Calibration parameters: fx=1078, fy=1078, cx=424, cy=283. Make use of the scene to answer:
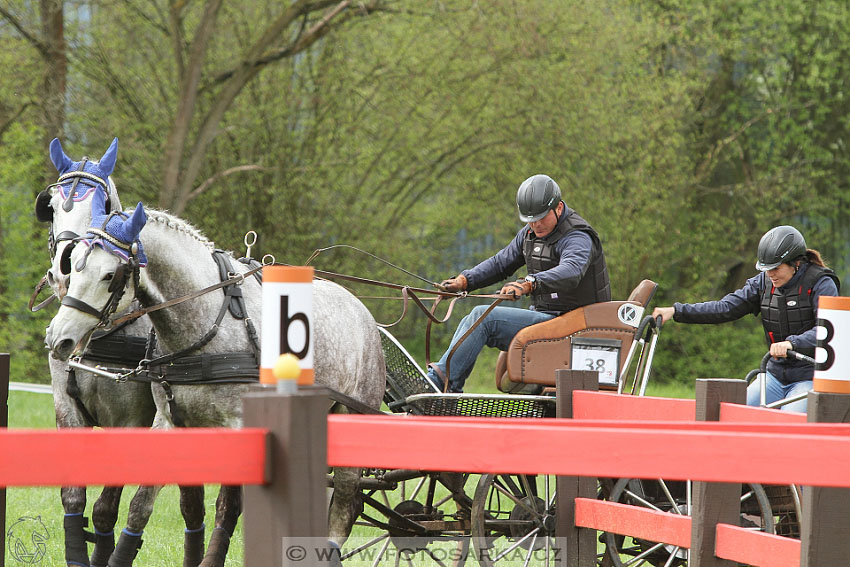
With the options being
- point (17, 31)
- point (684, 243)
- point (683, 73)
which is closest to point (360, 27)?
point (17, 31)

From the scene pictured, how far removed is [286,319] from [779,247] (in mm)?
3919

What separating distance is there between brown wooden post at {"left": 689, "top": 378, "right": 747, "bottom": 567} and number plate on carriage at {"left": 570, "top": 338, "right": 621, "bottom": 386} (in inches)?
64.4

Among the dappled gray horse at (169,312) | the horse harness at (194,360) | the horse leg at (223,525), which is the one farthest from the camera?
the horse leg at (223,525)

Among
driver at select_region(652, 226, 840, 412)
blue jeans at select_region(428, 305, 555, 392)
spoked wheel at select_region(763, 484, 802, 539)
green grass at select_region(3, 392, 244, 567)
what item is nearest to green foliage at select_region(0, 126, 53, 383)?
green grass at select_region(3, 392, 244, 567)

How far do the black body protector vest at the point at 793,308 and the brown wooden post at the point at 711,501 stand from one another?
7.52 ft

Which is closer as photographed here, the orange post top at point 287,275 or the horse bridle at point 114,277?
the orange post top at point 287,275

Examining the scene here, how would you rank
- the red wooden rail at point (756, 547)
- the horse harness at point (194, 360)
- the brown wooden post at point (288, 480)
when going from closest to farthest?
the brown wooden post at point (288, 480)
the red wooden rail at point (756, 547)
the horse harness at point (194, 360)

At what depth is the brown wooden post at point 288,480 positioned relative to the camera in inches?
79.8

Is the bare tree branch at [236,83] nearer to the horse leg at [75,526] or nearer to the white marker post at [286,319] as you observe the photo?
the horse leg at [75,526]

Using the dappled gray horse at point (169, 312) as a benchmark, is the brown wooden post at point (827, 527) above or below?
below

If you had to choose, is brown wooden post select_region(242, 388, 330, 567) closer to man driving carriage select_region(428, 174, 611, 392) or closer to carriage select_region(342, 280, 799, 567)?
carriage select_region(342, 280, 799, 567)

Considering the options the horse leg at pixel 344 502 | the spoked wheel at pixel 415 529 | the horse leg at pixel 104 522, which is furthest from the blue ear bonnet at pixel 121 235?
the spoked wheel at pixel 415 529

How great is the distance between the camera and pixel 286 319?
2268mm

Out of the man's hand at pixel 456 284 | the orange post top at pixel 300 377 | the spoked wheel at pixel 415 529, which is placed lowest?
the spoked wheel at pixel 415 529
